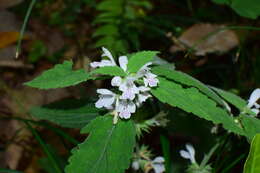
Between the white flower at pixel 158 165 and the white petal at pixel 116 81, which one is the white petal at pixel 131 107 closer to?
the white petal at pixel 116 81

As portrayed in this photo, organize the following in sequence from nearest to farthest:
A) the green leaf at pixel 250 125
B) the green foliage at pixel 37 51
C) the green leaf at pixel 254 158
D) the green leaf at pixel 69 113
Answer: the green leaf at pixel 254 158 < the green leaf at pixel 250 125 < the green leaf at pixel 69 113 < the green foliage at pixel 37 51

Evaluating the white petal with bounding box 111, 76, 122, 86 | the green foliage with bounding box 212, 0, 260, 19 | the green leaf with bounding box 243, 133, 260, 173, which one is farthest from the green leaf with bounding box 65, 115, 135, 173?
the green foliage with bounding box 212, 0, 260, 19

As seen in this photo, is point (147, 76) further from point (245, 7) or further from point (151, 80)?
point (245, 7)

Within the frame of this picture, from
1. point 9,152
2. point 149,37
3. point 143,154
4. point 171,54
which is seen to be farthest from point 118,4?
point 143,154

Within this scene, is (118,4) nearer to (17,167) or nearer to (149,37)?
(149,37)

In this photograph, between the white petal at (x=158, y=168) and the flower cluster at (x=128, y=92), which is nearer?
the flower cluster at (x=128, y=92)

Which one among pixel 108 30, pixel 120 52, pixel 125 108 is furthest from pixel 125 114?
pixel 108 30

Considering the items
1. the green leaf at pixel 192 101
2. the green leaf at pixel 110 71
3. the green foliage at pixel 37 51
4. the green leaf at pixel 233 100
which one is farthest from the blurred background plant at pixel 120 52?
the green leaf at pixel 110 71
